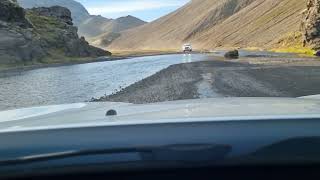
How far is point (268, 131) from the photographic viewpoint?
124 inches

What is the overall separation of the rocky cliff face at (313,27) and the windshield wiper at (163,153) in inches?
3889

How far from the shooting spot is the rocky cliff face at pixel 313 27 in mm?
102062

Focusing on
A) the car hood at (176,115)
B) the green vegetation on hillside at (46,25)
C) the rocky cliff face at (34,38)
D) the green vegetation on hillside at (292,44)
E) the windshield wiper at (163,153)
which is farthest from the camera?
the green vegetation on hillside at (46,25)

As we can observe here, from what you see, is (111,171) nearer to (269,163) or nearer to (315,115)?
(269,163)

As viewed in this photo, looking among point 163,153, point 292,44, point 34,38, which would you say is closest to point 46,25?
point 34,38

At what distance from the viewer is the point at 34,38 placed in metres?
110

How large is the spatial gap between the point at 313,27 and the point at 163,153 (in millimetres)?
103230

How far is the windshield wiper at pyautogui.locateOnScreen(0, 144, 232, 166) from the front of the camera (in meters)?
3.06

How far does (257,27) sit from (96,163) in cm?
18931

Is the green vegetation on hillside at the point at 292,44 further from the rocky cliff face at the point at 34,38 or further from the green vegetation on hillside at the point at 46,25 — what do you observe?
the green vegetation on hillside at the point at 46,25

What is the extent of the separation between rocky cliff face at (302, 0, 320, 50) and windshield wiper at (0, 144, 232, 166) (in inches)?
3889

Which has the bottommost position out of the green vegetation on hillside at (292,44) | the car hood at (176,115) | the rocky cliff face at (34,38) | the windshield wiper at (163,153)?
the green vegetation on hillside at (292,44)

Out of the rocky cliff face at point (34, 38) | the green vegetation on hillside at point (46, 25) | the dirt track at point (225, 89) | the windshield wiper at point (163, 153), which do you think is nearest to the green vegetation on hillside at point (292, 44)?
the rocky cliff face at point (34, 38)

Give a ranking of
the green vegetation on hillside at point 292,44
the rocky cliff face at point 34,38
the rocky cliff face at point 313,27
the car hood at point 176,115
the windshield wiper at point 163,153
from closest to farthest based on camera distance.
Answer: the windshield wiper at point 163,153 < the car hood at point 176,115 < the rocky cliff face at point 34,38 < the rocky cliff face at point 313,27 < the green vegetation on hillside at point 292,44
